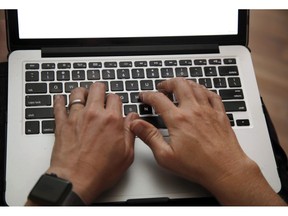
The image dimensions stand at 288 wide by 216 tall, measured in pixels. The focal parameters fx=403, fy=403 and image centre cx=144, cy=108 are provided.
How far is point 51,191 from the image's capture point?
0.49m

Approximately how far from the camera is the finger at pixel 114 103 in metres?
0.58

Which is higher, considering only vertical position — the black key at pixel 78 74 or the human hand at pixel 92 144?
the black key at pixel 78 74

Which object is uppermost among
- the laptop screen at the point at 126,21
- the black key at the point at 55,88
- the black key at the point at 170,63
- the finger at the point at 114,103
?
the laptop screen at the point at 126,21

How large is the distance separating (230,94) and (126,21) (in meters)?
Result: 0.21

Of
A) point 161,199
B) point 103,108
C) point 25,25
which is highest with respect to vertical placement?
point 25,25

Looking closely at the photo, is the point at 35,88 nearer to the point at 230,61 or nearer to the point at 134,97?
the point at 134,97

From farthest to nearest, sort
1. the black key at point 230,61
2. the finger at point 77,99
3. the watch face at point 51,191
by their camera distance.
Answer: the black key at point 230,61 → the finger at point 77,99 → the watch face at point 51,191

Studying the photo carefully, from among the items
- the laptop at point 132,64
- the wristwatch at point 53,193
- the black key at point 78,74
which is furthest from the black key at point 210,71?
the wristwatch at point 53,193

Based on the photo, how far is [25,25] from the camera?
63 cm

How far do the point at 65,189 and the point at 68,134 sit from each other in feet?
0.32

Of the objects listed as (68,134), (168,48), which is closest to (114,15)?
(168,48)

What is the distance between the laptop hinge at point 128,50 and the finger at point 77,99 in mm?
85

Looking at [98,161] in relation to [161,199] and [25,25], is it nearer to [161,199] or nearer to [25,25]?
[161,199]

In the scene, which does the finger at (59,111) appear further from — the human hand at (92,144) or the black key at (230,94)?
the black key at (230,94)
